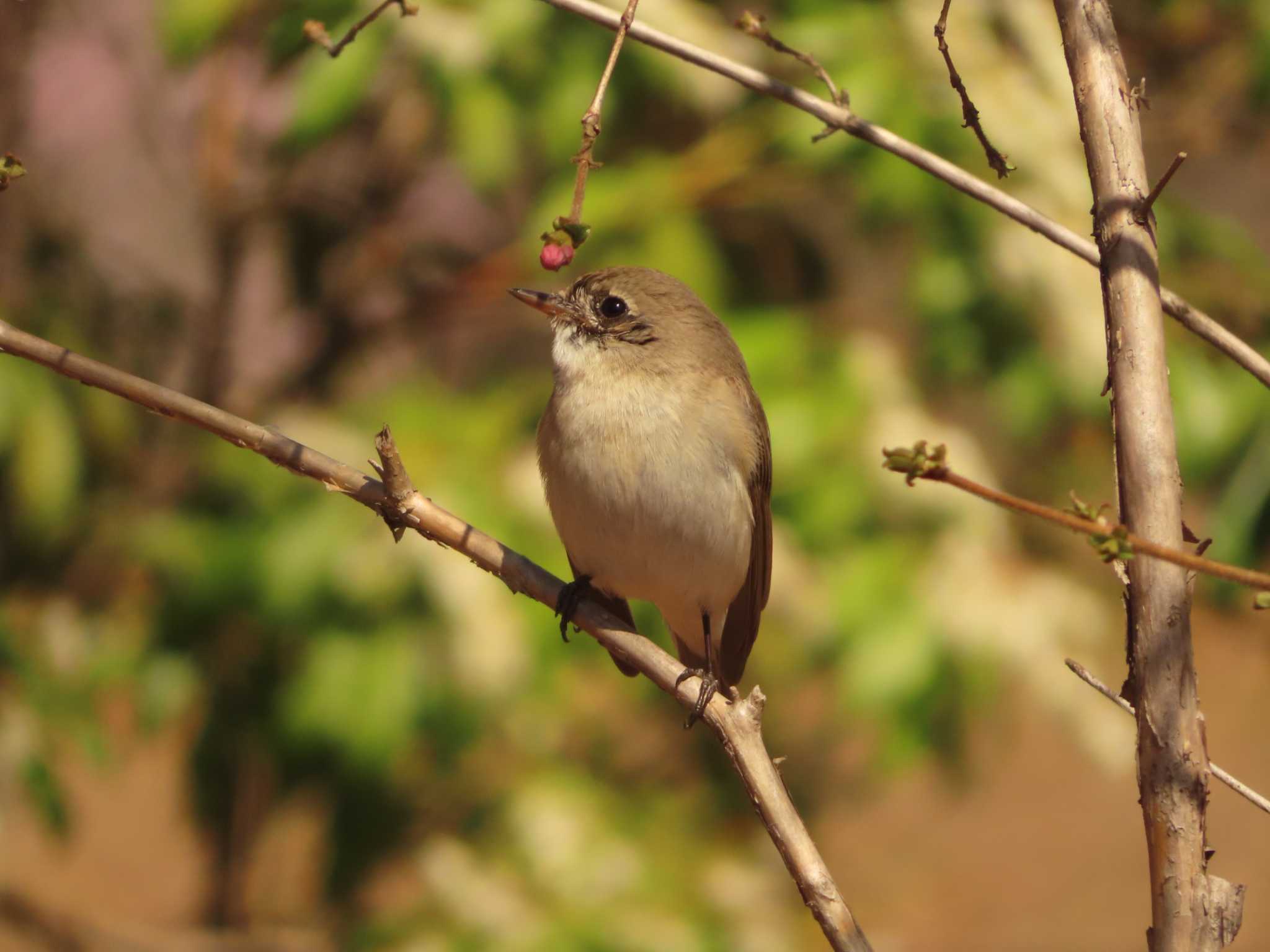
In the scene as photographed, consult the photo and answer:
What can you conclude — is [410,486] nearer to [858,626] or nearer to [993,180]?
[858,626]

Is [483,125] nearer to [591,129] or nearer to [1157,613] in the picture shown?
[591,129]

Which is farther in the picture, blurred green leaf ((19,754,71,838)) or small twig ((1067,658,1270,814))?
blurred green leaf ((19,754,71,838))

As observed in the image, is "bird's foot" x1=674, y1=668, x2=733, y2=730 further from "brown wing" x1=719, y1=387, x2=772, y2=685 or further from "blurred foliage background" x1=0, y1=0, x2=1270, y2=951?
"blurred foliage background" x1=0, y1=0, x2=1270, y2=951

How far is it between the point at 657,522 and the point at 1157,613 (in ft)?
6.08

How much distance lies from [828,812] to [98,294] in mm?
4069

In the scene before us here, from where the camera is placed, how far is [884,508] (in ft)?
13.6

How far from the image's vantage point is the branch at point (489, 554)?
69.3 inches

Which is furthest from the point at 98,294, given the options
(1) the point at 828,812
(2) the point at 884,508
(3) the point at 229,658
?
(1) the point at 828,812

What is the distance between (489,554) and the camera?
7.31ft

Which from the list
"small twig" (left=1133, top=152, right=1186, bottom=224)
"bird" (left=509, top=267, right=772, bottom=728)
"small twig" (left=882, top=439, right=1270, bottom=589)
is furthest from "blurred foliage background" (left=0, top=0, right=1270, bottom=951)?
"small twig" (left=882, top=439, right=1270, bottom=589)

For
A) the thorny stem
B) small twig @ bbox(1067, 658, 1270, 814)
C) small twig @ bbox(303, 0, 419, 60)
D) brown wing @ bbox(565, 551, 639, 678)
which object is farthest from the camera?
brown wing @ bbox(565, 551, 639, 678)

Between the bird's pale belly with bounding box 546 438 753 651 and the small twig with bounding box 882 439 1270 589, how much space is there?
1.91 metres

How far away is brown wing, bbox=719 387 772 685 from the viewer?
3.71 metres

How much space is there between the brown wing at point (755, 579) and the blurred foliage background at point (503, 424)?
153 millimetres
